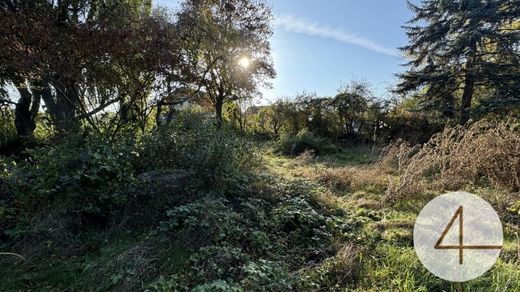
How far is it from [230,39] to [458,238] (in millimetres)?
9570

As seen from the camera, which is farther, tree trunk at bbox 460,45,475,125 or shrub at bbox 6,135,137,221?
tree trunk at bbox 460,45,475,125

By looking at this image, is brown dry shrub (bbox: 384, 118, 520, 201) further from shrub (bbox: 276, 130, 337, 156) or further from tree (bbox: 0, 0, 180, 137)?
shrub (bbox: 276, 130, 337, 156)

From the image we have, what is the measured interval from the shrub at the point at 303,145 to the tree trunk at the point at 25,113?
7500 mm

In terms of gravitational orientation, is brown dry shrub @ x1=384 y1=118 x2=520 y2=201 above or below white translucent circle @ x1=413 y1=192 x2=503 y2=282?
above

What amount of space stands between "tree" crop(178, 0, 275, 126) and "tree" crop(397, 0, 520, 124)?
5.51 metres

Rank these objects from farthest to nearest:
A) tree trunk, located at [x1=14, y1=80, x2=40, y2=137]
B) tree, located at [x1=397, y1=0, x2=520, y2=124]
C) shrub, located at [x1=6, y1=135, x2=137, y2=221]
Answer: tree, located at [x1=397, y1=0, x2=520, y2=124] → tree trunk, located at [x1=14, y1=80, x2=40, y2=137] → shrub, located at [x1=6, y1=135, x2=137, y2=221]

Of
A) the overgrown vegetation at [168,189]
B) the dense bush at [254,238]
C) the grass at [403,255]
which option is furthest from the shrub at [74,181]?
the grass at [403,255]

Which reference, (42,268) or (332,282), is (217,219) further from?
(42,268)

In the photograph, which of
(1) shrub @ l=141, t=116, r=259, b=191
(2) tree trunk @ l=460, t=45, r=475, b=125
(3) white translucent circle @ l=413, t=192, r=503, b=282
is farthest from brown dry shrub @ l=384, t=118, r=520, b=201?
(2) tree trunk @ l=460, t=45, r=475, b=125

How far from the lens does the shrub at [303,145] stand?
10.6 metres

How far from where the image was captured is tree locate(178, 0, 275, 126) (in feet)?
32.0

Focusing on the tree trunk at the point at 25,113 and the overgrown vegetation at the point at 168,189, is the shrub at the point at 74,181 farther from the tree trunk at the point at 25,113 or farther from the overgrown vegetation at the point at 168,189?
the tree trunk at the point at 25,113

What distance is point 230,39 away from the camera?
1061 cm

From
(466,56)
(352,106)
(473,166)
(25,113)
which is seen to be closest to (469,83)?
(466,56)
